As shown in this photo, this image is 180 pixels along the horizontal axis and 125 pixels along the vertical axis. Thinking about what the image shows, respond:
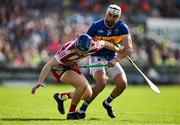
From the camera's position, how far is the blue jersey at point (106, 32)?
15.5m

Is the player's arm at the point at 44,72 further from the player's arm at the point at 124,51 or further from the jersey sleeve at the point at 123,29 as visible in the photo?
the jersey sleeve at the point at 123,29

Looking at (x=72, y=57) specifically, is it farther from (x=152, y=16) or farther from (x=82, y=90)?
(x=152, y=16)

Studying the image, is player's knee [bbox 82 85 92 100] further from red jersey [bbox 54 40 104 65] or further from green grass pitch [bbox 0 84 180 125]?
red jersey [bbox 54 40 104 65]

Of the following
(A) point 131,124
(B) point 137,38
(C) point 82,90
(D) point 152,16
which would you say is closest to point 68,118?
(C) point 82,90

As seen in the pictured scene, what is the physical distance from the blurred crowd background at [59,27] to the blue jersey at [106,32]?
51.1 ft

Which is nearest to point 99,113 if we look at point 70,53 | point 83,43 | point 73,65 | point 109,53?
point 109,53

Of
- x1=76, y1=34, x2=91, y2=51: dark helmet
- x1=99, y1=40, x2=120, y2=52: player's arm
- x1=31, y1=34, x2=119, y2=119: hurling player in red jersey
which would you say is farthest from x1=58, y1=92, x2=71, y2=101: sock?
x1=76, y1=34, x2=91, y2=51: dark helmet

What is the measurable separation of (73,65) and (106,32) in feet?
4.55

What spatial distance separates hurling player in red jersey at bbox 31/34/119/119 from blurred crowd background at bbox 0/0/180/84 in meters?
16.4

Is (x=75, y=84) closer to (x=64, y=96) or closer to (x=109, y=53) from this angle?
(x=64, y=96)

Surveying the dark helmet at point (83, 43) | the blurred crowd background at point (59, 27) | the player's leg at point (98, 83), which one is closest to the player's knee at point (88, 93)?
the player's leg at point (98, 83)

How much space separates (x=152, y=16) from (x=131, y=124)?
21843mm

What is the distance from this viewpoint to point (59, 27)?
107 ft

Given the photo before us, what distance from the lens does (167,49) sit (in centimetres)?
3428
